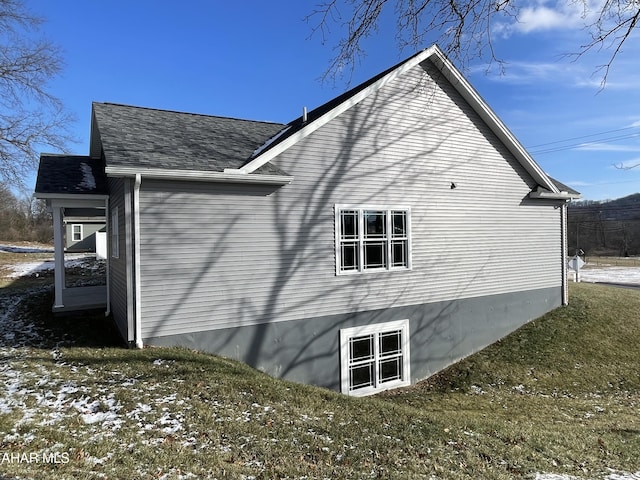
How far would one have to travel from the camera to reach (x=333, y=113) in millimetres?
9359

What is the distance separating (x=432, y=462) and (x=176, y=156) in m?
6.95

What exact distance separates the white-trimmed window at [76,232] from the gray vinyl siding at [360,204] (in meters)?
31.6

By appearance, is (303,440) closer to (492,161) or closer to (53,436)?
(53,436)

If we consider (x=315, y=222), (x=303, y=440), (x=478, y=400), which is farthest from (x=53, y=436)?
(x=478, y=400)

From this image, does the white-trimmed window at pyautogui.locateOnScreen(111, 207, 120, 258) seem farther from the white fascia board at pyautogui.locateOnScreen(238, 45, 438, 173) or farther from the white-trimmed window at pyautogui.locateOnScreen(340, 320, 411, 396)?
the white-trimmed window at pyautogui.locateOnScreen(340, 320, 411, 396)

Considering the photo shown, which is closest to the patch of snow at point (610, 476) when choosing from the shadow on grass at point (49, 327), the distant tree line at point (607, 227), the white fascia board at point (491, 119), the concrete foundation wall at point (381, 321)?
the concrete foundation wall at point (381, 321)

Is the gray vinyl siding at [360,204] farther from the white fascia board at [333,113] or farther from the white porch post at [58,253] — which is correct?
the white porch post at [58,253]

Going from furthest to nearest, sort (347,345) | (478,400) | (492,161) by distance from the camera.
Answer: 1. (492,161)
2. (347,345)
3. (478,400)

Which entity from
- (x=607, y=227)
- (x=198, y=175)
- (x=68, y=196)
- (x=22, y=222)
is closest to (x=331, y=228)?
(x=198, y=175)

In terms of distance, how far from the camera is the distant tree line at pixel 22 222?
4616 cm

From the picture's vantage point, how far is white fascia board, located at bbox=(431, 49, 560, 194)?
35.8 feet

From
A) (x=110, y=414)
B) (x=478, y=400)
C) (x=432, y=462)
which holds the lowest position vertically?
(x=478, y=400)

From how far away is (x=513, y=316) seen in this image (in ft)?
41.3

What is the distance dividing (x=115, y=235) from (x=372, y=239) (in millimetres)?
6291
